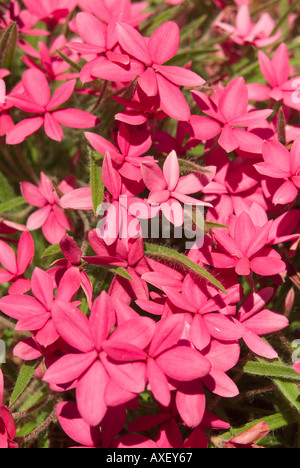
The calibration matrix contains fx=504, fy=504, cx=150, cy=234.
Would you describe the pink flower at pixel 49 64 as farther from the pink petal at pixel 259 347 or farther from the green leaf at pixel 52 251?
the pink petal at pixel 259 347

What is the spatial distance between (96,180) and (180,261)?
0.64 feet

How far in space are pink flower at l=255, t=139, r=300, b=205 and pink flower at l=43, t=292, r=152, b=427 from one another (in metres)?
0.32

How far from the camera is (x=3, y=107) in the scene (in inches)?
37.6

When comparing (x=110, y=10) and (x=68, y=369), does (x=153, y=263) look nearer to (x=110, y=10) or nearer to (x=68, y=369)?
(x=68, y=369)

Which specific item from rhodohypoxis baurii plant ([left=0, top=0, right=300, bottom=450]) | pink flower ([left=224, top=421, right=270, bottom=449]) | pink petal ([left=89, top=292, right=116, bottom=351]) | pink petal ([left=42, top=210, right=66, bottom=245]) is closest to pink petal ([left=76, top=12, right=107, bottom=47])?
rhodohypoxis baurii plant ([left=0, top=0, right=300, bottom=450])

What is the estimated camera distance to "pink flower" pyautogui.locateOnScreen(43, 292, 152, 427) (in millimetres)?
697

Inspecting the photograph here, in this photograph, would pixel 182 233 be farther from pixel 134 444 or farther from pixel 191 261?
pixel 134 444

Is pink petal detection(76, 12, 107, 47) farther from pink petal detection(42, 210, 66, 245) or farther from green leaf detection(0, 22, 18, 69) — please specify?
pink petal detection(42, 210, 66, 245)

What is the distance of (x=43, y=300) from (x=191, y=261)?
0.24 m

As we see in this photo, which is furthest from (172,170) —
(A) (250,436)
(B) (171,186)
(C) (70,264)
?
(A) (250,436)

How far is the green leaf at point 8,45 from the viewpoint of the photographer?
1058 mm

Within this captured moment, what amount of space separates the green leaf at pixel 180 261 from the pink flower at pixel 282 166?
0.18 metres

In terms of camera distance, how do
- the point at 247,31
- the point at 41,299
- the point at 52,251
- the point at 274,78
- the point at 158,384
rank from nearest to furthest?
the point at 158,384 → the point at 41,299 → the point at 52,251 → the point at 274,78 → the point at 247,31

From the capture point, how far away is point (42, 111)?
91 cm
